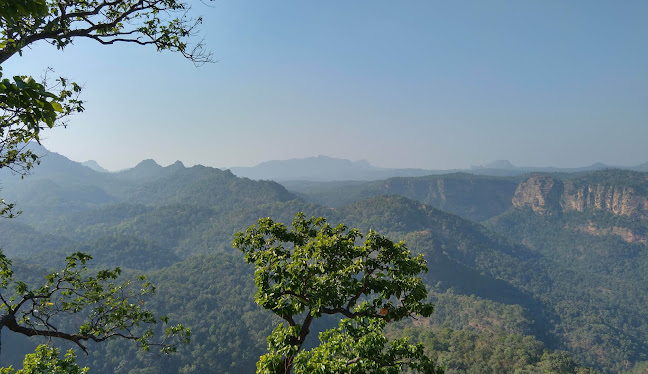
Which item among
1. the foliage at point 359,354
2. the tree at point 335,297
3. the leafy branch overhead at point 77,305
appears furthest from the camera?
the leafy branch overhead at point 77,305

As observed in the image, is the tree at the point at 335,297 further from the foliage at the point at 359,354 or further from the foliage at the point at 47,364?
the foliage at the point at 47,364

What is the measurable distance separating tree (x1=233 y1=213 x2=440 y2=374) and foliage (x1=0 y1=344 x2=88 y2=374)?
5703mm

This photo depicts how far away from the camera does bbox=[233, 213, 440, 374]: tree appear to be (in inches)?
268

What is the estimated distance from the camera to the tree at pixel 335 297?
680cm

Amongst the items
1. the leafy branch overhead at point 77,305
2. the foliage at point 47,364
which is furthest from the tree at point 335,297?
the foliage at point 47,364

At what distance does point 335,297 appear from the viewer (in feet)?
24.6

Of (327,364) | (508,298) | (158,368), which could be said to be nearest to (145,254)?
(158,368)

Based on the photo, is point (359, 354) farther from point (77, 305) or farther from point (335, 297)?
point (77, 305)

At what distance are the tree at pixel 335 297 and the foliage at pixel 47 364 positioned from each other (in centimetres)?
570

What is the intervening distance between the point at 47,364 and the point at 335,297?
8098mm

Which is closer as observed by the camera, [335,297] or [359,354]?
[359,354]

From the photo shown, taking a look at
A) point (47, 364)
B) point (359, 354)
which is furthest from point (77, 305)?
point (359, 354)

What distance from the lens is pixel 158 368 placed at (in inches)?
2985

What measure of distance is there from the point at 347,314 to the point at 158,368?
87795 millimetres
